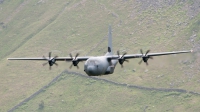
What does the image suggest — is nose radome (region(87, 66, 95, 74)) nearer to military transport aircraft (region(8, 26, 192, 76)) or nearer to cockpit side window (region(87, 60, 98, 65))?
military transport aircraft (region(8, 26, 192, 76))

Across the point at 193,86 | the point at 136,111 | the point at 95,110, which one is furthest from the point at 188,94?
the point at 95,110

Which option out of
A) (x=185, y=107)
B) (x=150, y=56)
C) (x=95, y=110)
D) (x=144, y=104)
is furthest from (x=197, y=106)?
(x=150, y=56)

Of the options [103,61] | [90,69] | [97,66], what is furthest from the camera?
[103,61]

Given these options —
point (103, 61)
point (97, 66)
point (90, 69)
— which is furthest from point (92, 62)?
point (103, 61)

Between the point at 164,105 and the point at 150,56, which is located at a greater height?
the point at 150,56

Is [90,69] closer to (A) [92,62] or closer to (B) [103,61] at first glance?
(A) [92,62]

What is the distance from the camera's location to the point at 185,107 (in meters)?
192

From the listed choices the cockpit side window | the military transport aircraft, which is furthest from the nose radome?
the cockpit side window

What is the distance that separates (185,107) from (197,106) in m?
4.56

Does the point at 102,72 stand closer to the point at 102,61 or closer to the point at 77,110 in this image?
the point at 102,61

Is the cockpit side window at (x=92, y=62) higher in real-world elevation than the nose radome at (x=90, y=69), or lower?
higher

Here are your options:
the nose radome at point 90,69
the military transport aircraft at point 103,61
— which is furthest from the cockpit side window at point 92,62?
the nose radome at point 90,69

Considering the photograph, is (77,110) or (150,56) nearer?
(150,56)

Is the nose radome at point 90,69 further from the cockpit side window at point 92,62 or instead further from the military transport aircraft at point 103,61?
the cockpit side window at point 92,62
